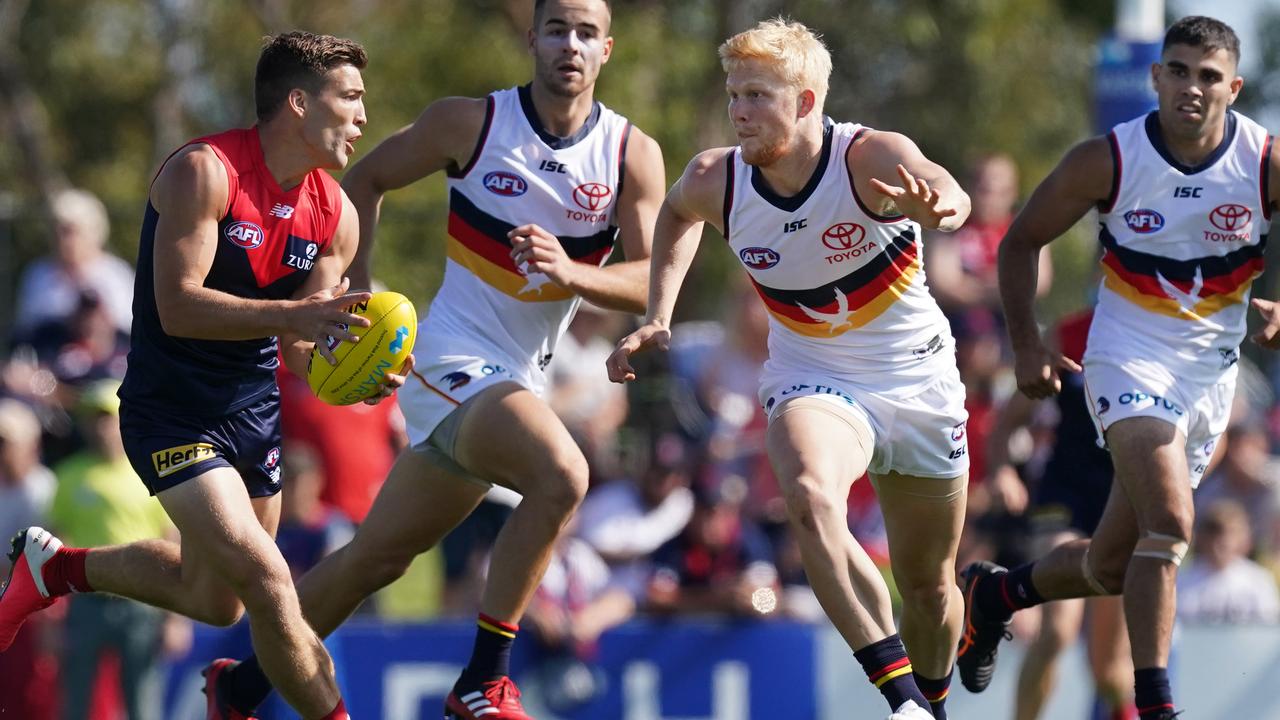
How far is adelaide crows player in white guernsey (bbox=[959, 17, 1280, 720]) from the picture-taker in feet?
22.6

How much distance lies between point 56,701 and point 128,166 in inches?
691

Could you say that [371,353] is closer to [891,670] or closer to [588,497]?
[891,670]

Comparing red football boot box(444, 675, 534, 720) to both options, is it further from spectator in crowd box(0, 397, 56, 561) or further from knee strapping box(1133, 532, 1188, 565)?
spectator in crowd box(0, 397, 56, 561)

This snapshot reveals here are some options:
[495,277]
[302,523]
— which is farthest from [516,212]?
[302,523]

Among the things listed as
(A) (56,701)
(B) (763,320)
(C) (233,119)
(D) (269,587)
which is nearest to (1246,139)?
(D) (269,587)

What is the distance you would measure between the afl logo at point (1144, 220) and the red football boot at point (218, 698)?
409cm

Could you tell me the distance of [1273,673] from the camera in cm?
1071

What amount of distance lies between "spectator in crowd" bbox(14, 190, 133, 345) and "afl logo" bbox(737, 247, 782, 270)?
661 cm

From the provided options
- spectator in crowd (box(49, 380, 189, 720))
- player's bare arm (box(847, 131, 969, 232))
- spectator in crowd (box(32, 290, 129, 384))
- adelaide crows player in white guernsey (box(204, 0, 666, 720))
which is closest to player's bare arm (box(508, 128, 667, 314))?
adelaide crows player in white guernsey (box(204, 0, 666, 720))

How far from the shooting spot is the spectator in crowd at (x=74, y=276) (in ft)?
39.5

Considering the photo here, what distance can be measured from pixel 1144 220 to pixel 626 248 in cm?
213

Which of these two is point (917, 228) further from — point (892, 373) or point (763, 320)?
point (763, 320)

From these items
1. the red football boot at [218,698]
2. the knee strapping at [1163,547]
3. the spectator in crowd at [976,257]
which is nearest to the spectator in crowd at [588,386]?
the spectator in crowd at [976,257]

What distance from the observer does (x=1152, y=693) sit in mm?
6727
